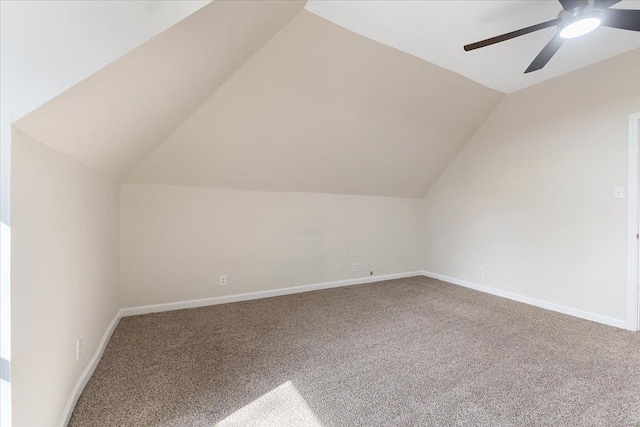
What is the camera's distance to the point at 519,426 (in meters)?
1.48

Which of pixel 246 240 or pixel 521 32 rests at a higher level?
pixel 521 32

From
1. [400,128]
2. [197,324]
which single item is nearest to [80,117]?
[197,324]

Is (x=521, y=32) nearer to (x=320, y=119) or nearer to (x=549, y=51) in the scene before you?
(x=549, y=51)

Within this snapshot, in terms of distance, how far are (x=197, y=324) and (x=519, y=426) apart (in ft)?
8.51

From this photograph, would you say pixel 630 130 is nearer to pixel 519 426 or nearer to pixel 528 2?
pixel 528 2

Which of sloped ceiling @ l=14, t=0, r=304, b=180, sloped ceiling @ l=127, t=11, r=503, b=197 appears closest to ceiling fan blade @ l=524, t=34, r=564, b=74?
sloped ceiling @ l=127, t=11, r=503, b=197

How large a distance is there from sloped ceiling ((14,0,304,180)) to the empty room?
0.02m

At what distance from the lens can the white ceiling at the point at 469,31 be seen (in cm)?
196

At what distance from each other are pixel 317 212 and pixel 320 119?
1.44 m

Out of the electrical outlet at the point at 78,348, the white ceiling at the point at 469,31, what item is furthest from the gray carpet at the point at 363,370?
the white ceiling at the point at 469,31

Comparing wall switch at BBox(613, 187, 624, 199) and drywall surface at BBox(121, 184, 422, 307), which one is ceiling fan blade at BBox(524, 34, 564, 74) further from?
drywall surface at BBox(121, 184, 422, 307)

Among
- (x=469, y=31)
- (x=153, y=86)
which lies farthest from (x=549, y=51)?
(x=153, y=86)

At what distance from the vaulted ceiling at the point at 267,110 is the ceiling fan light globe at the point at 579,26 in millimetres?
441

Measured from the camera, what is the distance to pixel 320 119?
295 centimetres
